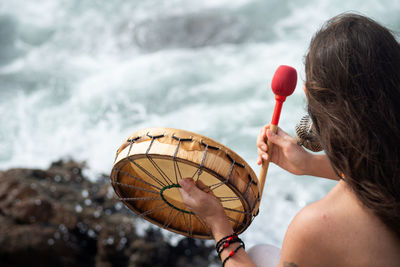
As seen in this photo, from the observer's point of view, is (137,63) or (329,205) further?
(137,63)

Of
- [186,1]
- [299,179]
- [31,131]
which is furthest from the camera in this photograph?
[186,1]

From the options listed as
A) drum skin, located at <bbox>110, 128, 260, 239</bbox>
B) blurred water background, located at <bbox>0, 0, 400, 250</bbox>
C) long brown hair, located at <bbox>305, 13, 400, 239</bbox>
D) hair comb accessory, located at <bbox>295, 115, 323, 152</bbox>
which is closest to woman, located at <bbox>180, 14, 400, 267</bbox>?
long brown hair, located at <bbox>305, 13, 400, 239</bbox>

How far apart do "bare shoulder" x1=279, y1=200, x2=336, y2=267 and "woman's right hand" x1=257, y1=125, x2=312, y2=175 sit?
1.74ft

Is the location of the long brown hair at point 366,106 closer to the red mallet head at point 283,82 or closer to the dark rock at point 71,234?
the red mallet head at point 283,82

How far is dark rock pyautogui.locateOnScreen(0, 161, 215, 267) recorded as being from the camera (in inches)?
111

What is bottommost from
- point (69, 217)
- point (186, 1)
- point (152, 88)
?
point (69, 217)

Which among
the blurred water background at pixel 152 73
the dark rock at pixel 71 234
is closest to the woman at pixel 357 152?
the dark rock at pixel 71 234

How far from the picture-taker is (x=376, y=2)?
22.4 feet

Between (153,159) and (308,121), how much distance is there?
0.65 metres

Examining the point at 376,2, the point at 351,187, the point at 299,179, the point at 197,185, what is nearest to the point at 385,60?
the point at 351,187

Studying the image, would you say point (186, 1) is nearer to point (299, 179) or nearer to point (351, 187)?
point (299, 179)

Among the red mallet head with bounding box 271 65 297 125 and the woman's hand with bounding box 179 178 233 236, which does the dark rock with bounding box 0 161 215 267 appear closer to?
the woman's hand with bounding box 179 178 233 236

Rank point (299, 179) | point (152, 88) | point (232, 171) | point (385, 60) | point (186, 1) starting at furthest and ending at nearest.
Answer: point (186, 1) → point (152, 88) → point (299, 179) → point (232, 171) → point (385, 60)

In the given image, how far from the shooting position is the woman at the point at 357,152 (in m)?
1.16
